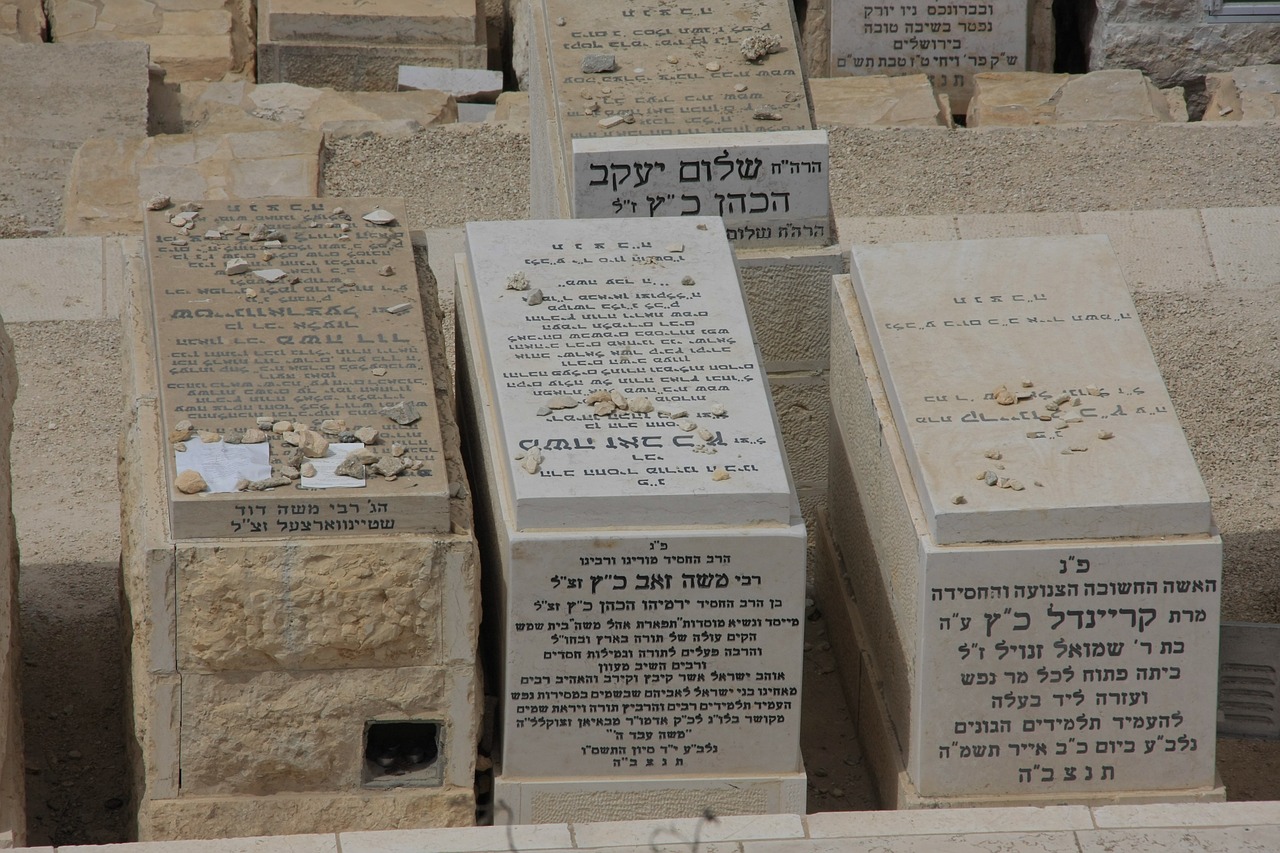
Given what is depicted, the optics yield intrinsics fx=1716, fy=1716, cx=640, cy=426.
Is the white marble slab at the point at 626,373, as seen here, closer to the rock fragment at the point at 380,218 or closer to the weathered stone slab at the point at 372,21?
the rock fragment at the point at 380,218

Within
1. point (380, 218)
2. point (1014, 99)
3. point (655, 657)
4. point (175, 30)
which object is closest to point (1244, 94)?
point (1014, 99)

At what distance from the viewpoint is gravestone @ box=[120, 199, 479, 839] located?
386 cm

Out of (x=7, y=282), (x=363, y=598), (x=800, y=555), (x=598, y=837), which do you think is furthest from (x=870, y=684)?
(x=7, y=282)

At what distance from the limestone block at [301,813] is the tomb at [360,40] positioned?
22.5 feet

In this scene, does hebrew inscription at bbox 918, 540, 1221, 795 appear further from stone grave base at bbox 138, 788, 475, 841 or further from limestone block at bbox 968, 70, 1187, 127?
limestone block at bbox 968, 70, 1187, 127

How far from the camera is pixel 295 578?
12.7 ft

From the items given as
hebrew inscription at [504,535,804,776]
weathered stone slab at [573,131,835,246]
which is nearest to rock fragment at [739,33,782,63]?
weathered stone slab at [573,131,835,246]

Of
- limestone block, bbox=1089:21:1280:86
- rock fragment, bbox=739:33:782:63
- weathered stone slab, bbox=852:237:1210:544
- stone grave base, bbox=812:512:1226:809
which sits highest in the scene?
rock fragment, bbox=739:33:782:63

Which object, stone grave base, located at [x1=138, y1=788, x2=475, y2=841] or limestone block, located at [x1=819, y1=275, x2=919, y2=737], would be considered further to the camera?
limestone block, located at [x1=819, y1=275, x2=919, y2=737]

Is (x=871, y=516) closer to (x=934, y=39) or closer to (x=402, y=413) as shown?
(x=402, y=413)

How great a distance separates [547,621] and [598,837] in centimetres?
54

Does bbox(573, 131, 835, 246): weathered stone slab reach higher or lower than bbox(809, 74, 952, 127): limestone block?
higher

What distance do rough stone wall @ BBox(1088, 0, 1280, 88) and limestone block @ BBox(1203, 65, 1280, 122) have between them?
17 cm

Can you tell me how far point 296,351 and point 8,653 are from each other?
102 centimetres
